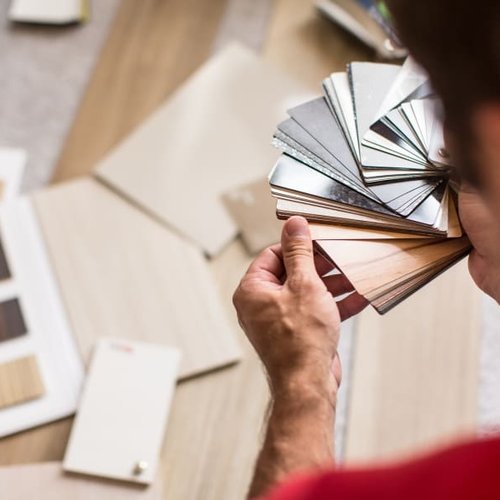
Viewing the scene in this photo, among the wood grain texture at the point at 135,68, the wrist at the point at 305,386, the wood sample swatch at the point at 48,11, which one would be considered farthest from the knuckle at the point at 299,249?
the wood sample swatch at the point at 48,11

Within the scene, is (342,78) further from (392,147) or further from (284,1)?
(284,1)

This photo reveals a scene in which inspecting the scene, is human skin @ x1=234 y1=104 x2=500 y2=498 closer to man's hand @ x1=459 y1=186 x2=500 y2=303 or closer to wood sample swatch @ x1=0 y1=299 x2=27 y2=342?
man's hand @ x1=459 y1=186 x2=500 y2=303

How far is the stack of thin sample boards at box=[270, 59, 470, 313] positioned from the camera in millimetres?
796

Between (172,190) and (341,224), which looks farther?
(172,190)

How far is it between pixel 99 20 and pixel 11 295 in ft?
2.34

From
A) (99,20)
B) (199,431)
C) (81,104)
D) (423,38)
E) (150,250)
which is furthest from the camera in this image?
(99,20)

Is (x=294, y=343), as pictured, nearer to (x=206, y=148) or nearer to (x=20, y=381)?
(x=20, y=381)

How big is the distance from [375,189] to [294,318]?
0.18m

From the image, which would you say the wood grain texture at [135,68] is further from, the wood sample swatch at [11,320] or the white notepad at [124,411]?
the white notepad at [124,411]

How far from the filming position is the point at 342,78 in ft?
2.86

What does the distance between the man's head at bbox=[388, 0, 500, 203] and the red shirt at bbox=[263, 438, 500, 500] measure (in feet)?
0.59

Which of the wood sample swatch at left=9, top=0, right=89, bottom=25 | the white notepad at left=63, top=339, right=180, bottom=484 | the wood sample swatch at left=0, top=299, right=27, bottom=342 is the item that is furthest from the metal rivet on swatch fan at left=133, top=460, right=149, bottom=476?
the wood sample swatch at left=9, top=0, right=89, bottom=25

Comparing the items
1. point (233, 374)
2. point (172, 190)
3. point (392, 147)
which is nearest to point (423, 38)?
point (392, 147)

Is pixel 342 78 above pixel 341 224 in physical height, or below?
above
